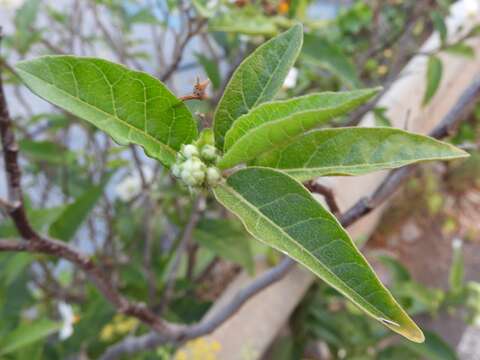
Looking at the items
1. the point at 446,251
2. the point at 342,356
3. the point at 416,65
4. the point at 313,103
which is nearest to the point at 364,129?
the point at 313,103

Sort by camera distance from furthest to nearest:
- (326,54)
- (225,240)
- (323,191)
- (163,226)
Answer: (163,226)
(225,240)
(326,54)
(323,191)

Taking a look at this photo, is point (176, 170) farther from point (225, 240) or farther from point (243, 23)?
point (225, 240)

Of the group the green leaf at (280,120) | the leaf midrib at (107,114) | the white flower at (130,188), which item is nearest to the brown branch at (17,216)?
the leaf midrib at (107,114)

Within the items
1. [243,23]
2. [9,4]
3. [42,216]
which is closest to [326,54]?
[243,23]

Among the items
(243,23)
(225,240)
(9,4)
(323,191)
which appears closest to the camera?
(323,191)

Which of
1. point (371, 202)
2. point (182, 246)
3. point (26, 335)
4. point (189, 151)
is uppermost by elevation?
point (189, 151)

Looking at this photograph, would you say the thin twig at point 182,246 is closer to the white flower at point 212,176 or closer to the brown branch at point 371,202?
the brown branch at point 371,202
